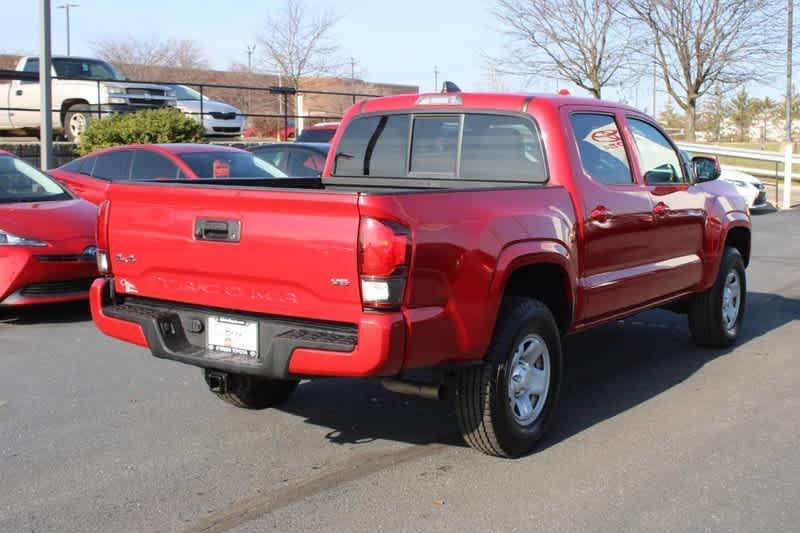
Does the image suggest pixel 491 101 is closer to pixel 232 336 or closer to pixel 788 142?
pixel 232 336

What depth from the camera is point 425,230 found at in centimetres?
432

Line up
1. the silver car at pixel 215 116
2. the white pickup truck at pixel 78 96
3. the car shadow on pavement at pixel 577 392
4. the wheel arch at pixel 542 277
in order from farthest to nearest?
1. the silver car at pixel 215 116
2. the white pickup truck at pixel 78 96
3. the car shadow on pavement at pixel 577 392
4. the wheel arch at pixel 542 277

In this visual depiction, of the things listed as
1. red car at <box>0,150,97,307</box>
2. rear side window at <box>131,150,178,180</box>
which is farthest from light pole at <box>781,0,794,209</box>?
red car at <box>0,150,97,307</box>

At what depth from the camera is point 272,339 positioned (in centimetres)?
446

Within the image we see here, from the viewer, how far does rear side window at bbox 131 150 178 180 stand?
11.6m

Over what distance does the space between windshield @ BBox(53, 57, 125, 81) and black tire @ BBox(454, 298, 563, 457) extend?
54.2 feet

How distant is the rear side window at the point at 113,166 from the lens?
12.2 m

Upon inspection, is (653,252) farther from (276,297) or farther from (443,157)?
(276,297)

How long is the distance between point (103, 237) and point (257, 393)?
135 cm

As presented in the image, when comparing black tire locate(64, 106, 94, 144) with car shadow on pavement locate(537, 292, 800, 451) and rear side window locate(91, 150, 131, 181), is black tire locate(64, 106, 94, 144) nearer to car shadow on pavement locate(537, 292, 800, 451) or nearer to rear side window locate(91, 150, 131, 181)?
rear side window locate(91, 150, 131, 181)

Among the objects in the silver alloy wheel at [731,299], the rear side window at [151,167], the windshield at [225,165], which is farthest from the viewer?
the rear side window at [151,167]

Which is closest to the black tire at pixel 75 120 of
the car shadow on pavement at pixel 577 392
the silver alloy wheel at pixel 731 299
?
the car shadow on pavement at pixel 577 392

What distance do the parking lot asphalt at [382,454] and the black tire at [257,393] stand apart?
3.0 inches

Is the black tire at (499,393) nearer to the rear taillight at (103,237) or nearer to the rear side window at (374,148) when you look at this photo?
the rear side window at (374,148)
